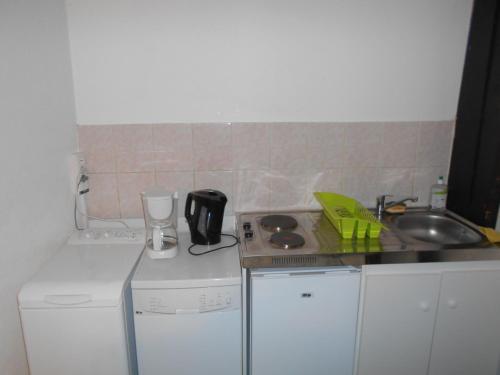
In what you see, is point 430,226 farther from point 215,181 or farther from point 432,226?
point 215,181

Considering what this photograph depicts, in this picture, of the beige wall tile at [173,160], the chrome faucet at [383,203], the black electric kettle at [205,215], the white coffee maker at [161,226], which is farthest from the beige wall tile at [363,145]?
the white coffee maker at [161,226]

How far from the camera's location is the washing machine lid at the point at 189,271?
4.81ft

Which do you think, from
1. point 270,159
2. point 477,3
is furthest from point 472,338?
point 477,3

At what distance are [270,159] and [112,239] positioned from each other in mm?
923

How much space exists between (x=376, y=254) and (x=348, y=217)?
25cm

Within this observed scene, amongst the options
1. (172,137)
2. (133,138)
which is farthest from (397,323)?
(133,138)

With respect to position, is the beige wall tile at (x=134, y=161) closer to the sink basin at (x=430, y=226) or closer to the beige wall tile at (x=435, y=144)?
the sink basin at (x=430, y=226)

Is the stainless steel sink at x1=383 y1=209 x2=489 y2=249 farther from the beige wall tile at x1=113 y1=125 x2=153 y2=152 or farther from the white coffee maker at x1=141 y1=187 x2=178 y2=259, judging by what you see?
the beige wall tile at x1=113 y1=125 x2=153 y2=152

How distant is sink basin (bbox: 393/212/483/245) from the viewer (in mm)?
1895

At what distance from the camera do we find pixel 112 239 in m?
1.80

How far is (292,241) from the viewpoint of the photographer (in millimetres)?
1610

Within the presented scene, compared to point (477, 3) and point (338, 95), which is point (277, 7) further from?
point (477, 3)

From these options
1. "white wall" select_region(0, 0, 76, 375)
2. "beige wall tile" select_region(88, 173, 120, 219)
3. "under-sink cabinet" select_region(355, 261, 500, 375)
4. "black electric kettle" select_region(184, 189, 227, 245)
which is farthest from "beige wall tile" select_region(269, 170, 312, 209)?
"white wall" select_region(0, 0, 76, 375)

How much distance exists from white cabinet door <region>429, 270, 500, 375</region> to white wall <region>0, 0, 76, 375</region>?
1.78 metres
